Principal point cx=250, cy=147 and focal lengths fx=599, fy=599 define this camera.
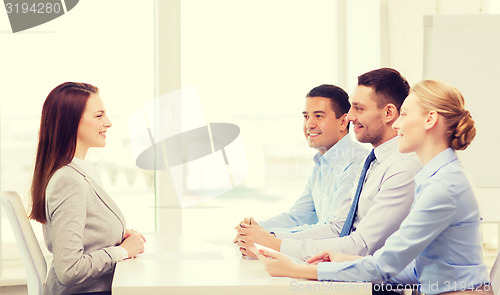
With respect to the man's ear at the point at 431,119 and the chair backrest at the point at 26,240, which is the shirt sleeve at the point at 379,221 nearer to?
the man's ear at the point at 431,119

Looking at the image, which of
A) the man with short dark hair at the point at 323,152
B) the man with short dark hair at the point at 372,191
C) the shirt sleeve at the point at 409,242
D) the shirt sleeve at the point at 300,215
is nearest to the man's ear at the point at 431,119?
the shirt sleeve at the point at 409,242

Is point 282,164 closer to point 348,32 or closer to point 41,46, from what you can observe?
point 348,32

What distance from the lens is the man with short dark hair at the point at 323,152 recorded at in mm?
2799

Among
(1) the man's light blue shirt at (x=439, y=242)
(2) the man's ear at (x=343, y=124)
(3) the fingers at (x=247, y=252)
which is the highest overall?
(2) the man's ear at (x=343, y=124)

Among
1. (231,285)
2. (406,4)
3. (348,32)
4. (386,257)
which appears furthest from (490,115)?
(231,285)

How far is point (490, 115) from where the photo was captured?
3332mm

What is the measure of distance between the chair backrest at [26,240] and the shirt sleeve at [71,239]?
0.51ft

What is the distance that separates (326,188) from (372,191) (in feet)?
2.15

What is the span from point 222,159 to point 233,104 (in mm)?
377

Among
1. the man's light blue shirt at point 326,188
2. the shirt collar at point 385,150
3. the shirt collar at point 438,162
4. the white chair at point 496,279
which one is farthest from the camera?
the man's light blue shirt at point 326,188

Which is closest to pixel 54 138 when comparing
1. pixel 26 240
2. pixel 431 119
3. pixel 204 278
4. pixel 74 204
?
pixel 74 204

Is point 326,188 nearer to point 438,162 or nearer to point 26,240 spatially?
point 438,162

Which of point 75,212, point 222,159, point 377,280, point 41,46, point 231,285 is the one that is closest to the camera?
point 231,285

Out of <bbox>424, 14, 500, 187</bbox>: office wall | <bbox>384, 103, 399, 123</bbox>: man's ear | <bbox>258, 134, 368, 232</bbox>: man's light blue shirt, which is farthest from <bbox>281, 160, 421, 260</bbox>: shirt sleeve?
<bbox>424, 14, 500, 187</bbox>: office wall
